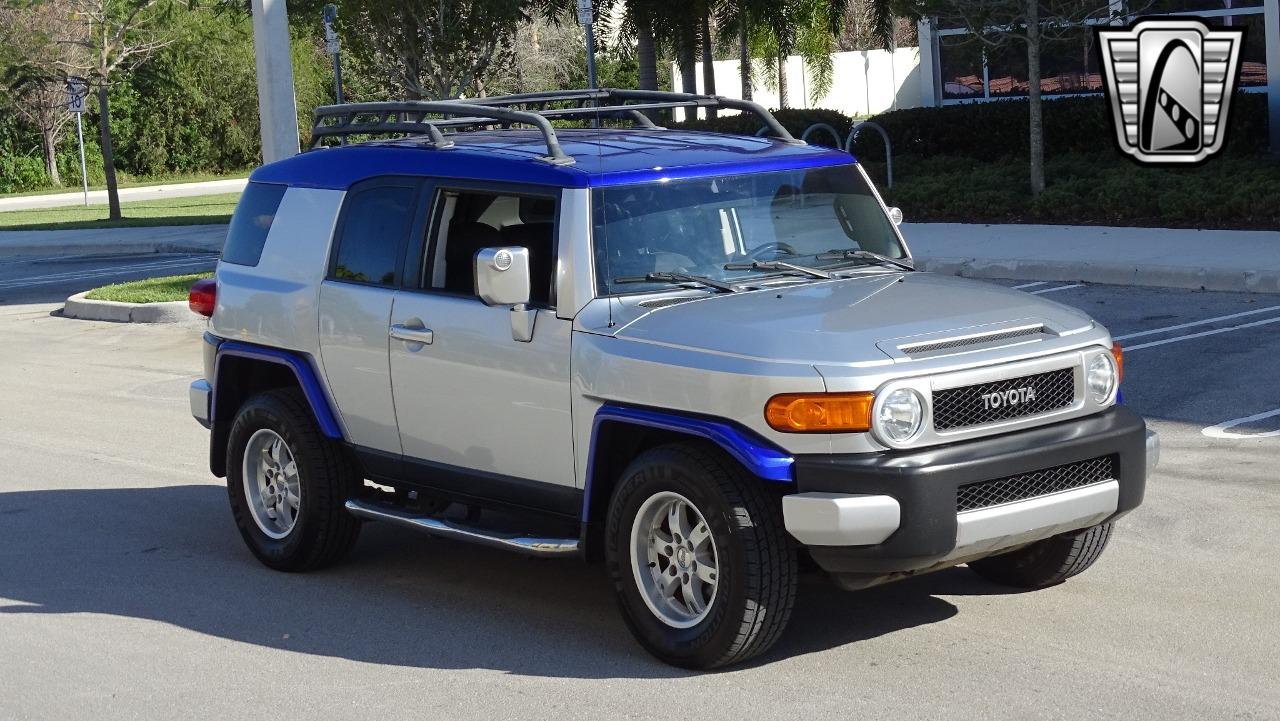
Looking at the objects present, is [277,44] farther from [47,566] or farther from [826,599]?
[826,599]

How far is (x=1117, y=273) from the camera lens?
14.8 m

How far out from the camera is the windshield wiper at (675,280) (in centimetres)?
607

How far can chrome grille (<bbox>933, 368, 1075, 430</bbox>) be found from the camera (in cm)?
533

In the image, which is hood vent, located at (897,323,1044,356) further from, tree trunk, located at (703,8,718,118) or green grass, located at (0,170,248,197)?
green grass, located at (0,170,248,197)

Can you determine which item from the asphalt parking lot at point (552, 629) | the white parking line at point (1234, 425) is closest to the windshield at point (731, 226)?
the asphalt parking lot at point (552, 629)

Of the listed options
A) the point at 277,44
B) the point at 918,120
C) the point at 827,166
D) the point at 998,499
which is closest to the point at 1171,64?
the point at 918,120

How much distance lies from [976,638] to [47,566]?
13.9 feet

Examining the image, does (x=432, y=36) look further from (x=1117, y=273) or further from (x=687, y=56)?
(x=1117, y=273)

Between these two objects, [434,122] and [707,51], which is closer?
[434,122]

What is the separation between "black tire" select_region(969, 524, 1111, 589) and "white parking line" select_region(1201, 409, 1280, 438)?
2960 millimetres

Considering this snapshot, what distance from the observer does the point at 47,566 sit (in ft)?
24.6

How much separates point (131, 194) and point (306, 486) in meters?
36.6

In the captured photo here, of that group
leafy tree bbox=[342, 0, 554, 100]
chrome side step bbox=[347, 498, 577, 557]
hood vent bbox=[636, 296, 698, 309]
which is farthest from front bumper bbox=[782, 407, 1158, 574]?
leafy tree bbox=[342, 0, 554, 100]

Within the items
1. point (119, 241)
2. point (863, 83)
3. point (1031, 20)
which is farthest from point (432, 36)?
point (863, 83)
